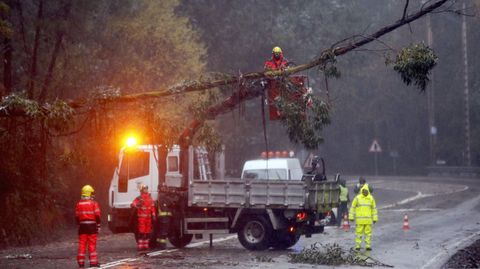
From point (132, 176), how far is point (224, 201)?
3.12 meters

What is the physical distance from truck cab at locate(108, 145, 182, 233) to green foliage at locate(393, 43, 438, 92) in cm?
832

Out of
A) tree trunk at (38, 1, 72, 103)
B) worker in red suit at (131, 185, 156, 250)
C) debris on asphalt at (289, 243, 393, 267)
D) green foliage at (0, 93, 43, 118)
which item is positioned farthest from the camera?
tree trunk at (38, 1, 72, 103)

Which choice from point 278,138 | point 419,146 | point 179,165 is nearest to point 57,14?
point 179,165

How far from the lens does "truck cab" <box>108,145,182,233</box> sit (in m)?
21.1

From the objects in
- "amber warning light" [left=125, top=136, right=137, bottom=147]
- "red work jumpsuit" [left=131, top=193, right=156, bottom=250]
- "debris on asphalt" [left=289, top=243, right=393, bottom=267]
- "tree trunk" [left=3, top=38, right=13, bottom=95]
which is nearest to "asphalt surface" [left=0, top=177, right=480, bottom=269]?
"debris on asphalt" [left=289, top=243, right=393, bottom=267]

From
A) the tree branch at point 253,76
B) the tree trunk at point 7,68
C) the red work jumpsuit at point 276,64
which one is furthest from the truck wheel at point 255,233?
the tree trunk at point 7,68

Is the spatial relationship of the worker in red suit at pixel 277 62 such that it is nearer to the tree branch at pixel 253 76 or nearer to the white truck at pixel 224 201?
the tree branch at pixel 253 76

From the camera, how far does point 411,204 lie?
1476 inches

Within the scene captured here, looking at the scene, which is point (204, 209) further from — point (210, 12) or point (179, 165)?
point (210, 12)

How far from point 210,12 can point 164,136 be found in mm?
26285

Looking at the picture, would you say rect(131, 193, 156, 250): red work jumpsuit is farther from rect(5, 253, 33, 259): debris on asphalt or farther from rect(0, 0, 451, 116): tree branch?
rect(0, 0, 451, 116): tree branch

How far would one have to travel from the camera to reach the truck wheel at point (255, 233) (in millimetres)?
19406

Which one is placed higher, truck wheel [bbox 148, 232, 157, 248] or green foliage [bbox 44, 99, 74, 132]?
green foliage [bbox 44, 99, 74, 132]

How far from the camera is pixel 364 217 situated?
1927 centimetres
